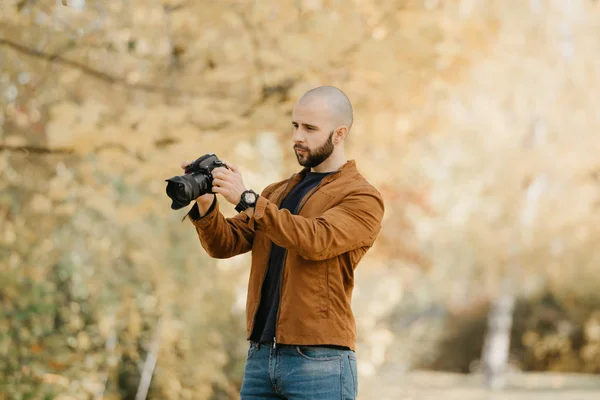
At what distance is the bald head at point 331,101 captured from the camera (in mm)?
2309

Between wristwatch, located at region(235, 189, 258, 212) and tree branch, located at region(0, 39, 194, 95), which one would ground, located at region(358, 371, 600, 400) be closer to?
tree branch, located at region(0, 39, 194, 95)

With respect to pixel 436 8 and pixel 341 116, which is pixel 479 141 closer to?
pixel 436 8

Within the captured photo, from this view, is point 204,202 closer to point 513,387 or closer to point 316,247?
point 316,247

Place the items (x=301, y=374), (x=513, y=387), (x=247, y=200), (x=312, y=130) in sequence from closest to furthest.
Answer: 1. (x=247, y=200)
2. (x=301, y=374)
3. (x=312, y=130)
4. (x=513, y=387)

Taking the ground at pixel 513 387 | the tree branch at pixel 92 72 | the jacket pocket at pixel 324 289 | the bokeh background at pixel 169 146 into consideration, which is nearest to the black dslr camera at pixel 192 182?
the jacket pocket at pixel 324 289

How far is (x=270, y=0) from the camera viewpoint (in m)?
3.79

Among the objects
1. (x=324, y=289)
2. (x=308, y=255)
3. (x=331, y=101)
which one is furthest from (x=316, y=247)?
(x=331, y=101)

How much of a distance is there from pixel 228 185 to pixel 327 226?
268mm

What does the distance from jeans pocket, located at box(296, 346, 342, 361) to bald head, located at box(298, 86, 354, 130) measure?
2.01 ft

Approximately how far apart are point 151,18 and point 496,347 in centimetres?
881

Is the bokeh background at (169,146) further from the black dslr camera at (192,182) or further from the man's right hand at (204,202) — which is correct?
the black dslr camera at (192,182)

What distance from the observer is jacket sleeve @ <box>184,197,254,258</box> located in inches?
90.9

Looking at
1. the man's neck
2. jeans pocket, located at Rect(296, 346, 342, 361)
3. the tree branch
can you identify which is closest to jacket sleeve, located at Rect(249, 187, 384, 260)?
the man's neck

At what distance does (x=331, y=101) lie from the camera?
2.32 m
